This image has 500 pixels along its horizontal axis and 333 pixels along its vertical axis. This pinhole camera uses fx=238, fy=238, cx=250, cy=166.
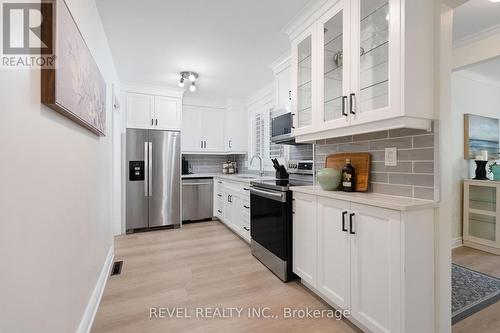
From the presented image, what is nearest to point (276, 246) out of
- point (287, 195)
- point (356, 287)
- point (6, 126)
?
point (287, 195)

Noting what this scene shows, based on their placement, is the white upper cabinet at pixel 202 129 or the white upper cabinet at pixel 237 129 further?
the white upper cabinet at pixel 237 129

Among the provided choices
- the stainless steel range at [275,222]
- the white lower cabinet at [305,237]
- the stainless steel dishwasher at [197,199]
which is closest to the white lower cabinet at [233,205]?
the stainless steel dishwasher at [197,199]

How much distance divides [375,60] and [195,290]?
2349 millimetres

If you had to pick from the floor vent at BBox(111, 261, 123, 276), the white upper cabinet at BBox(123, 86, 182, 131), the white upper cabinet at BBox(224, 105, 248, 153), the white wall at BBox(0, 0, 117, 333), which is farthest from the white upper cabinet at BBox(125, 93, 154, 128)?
the white wall at BBox(0, 0, 117, 333)

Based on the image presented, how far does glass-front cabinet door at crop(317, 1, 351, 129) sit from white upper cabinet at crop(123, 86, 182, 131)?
2.90 m

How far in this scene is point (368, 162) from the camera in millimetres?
1896

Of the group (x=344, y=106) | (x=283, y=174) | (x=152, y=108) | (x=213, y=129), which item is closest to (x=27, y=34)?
(x=344, y=106)

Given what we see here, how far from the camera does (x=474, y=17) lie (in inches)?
84.3

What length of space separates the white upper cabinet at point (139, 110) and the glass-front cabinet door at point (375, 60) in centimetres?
337

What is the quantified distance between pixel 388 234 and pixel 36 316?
171cm

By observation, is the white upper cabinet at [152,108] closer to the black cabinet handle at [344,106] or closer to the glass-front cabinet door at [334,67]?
the glass-front cabinet door at [334,67]

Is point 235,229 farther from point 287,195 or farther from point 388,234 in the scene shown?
point 388,234

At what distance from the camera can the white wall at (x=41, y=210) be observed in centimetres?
76

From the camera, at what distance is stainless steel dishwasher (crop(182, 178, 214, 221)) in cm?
443
